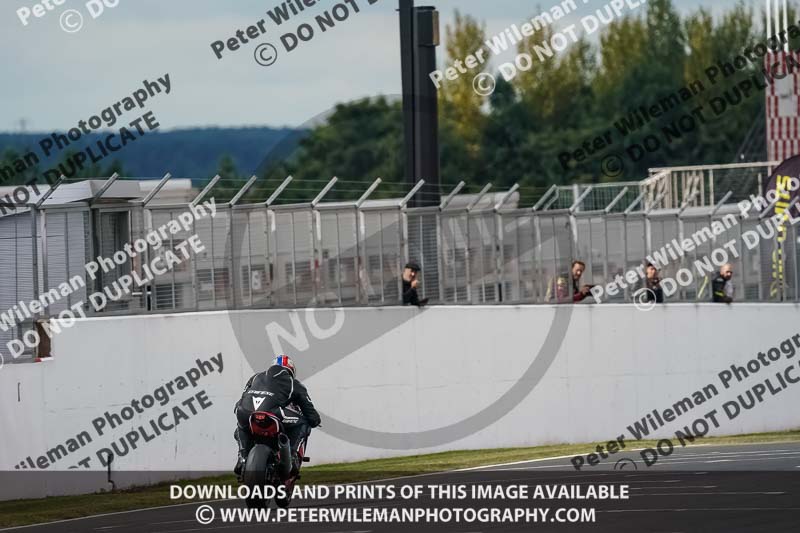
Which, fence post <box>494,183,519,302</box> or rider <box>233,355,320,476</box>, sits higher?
fence post <box>494,183,519,302</box>

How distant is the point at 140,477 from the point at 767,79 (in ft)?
81.7

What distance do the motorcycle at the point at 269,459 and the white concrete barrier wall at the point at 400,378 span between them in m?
5.86

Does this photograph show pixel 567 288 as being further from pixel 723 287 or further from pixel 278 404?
pixel 278 404

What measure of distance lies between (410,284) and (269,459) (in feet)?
36.7

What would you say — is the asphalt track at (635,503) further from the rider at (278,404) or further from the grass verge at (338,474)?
the rider at (278,404)

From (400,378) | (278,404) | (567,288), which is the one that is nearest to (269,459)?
(278,404)

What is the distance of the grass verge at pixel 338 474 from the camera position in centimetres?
2011

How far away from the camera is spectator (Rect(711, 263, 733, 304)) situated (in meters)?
33.2

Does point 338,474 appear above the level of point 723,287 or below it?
below

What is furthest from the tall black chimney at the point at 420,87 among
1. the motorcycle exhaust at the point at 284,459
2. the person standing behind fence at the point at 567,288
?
the motorcycle exhaust at the point at 284,459

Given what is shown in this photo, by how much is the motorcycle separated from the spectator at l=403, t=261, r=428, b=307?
10284mm

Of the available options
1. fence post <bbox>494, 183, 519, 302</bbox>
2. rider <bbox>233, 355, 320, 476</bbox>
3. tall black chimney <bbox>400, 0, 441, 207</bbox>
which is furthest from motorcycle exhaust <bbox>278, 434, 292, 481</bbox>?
tall black chimney <bbox>400, 0, 441, 207</bbox>

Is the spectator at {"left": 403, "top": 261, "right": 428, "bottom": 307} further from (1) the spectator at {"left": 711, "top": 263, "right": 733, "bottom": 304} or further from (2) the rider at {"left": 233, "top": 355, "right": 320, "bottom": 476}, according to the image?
(2) the rider at {"left": 233, "top": 355, "right": 320, "bottom": 476}

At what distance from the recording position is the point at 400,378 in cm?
2792
